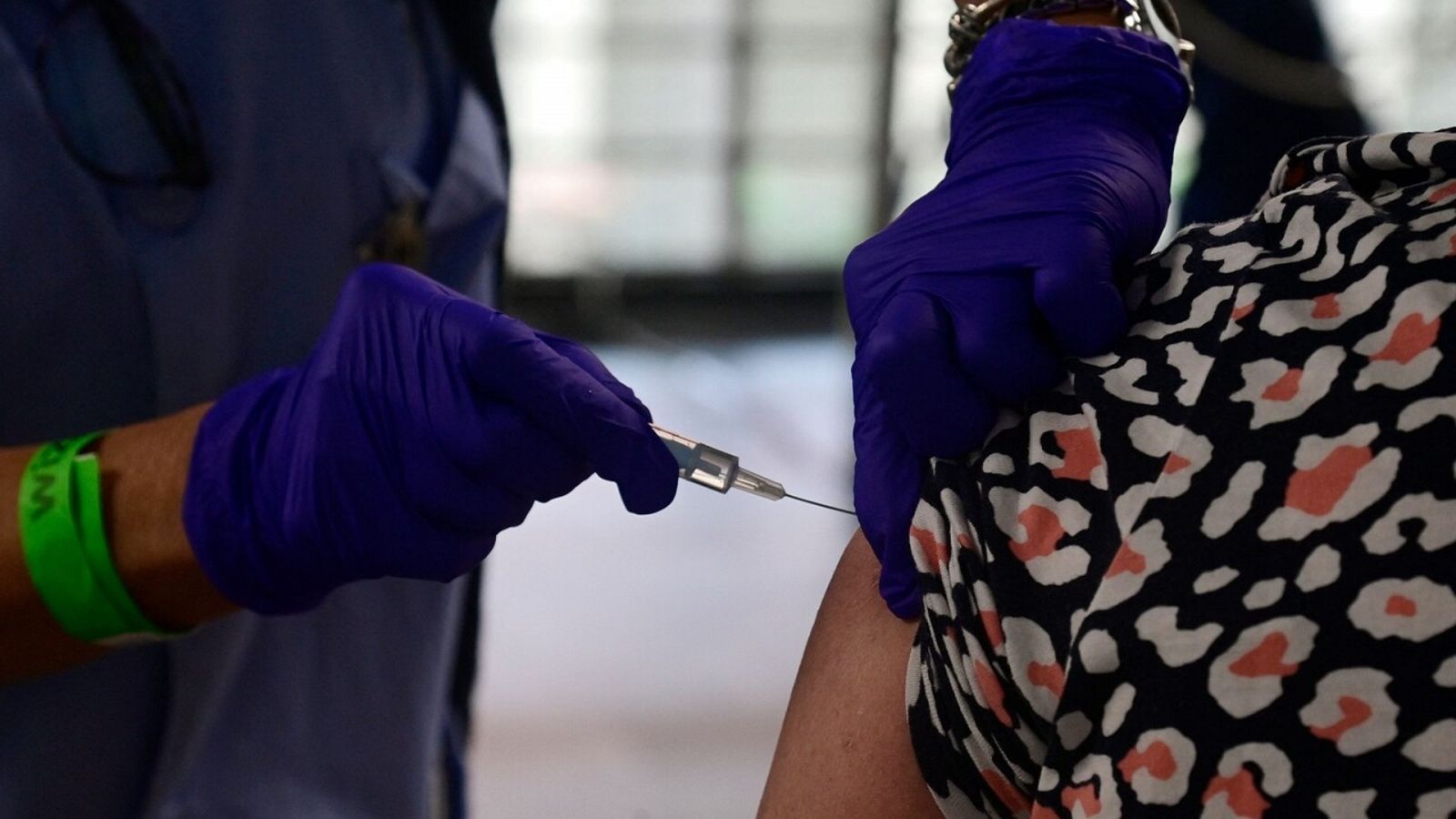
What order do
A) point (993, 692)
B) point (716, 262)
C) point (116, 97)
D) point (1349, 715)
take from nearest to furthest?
point (1349, 715) < point (993, 692) < point (116, 97) < point (716, 262)

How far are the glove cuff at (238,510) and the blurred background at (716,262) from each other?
3.96ft

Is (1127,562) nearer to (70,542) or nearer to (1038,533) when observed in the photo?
(1038,533)

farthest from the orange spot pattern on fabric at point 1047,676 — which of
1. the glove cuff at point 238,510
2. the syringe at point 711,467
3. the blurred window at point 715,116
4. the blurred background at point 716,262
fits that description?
the blurred window at point 715,116

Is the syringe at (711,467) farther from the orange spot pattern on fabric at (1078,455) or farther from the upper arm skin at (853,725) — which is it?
the orange spot pattern on fabric at (1078,455)

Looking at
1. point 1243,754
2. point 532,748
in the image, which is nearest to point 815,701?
point 1243,754

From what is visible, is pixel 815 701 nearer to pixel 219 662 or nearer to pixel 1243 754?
pixel 1243 754

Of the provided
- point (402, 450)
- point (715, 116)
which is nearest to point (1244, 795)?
point (402, 450)

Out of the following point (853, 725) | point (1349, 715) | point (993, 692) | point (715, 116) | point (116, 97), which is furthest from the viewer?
point (715, 116)

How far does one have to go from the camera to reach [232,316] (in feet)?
3.55

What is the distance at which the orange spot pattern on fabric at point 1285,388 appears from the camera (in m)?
0.58

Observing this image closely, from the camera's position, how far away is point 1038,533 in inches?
25.7

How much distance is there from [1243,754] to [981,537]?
0.58ft

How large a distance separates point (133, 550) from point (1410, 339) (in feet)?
2.53

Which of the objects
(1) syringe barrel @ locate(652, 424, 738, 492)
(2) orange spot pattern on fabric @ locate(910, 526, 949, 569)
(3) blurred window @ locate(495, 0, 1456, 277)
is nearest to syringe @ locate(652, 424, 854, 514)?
(1) syringe barrel @ locate(652, 424, 738, 492)
